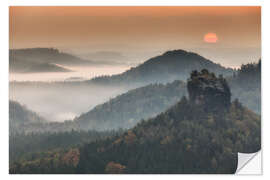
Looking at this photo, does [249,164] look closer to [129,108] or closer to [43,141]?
[129,108]

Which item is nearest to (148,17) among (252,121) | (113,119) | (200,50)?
(200,50)

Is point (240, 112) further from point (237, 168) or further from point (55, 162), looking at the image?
point (55, 162)

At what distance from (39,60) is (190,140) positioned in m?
4.20

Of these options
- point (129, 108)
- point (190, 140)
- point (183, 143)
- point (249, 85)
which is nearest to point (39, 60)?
point (129, 108)

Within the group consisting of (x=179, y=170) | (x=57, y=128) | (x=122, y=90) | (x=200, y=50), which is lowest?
(x=179, y=170)

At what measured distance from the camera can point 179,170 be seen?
13484mm

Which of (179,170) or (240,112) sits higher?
(240,112)

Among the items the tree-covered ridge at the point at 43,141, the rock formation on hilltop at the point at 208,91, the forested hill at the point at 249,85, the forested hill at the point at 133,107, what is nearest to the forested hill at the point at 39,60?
the forested hill at the point at 133,107

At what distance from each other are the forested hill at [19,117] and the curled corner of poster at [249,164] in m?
4.90

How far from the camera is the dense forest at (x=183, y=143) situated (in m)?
13.5

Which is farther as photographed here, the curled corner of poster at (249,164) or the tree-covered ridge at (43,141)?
the tree-covered ridge at (43,141)

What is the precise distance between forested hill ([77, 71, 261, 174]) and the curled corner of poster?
0.12 metres

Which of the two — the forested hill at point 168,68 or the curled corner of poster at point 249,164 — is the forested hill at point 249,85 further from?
the curled corner of poster at point 249,164
